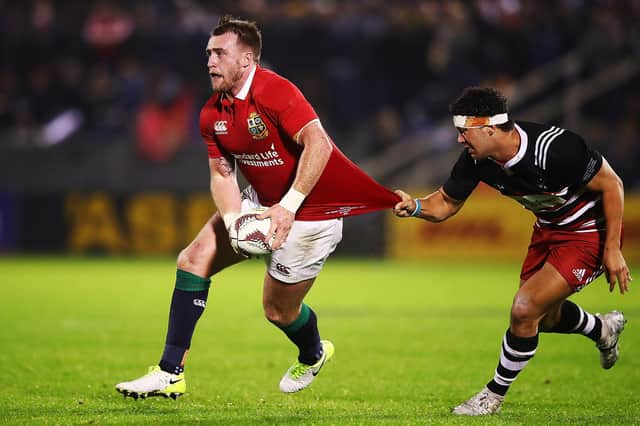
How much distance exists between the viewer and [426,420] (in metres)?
5.50

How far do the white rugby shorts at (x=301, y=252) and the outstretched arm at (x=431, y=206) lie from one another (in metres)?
0.48

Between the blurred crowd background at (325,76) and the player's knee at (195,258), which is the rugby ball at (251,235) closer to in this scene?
the player's knee at (195,258)

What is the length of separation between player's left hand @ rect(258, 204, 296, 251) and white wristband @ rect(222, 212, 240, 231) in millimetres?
268

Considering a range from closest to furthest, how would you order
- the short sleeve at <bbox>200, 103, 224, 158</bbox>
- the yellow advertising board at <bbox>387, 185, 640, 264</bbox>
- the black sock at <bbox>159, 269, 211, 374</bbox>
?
1. the black sock at <bbox>159, 269, 211, 374</bbox>
2. the short sleeve at <bbox>200, 103, 224, 158</bbox>
3. the yellow advertising board at <bbox>387, 185, 640, 264</bbox>

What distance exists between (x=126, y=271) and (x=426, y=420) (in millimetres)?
11096

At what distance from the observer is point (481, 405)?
5793mm

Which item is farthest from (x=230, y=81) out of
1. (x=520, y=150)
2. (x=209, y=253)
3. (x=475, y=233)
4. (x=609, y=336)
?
(x=475, y=233)

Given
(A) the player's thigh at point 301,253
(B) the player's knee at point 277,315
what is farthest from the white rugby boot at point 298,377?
(A) the player's thigh at point 301,253

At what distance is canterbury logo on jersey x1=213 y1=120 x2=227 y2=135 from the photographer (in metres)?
5.90

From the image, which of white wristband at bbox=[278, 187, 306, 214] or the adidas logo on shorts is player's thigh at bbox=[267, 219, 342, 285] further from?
the adidas logo on shorts

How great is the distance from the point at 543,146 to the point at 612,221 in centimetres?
57

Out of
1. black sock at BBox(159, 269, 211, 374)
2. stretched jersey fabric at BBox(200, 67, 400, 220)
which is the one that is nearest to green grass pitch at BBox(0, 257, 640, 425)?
black sock at BBox(159, 269, 211, 374)

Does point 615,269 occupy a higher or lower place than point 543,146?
lower

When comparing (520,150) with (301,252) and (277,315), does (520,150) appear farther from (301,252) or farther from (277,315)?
(277,315)
